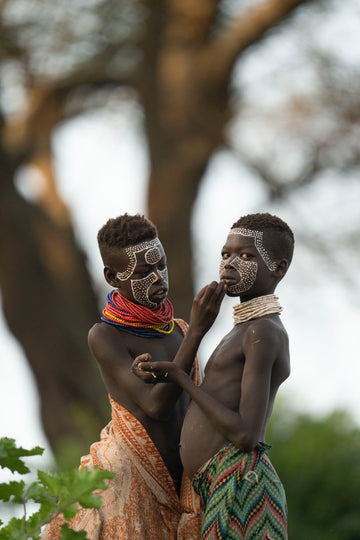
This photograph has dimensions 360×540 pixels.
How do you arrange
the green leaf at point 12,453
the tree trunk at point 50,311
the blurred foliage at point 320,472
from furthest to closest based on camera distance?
the tree trunk at point 50,311, the blurred foliage at point 320,472, the green leaf at point 12,453

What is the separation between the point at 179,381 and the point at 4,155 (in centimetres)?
646

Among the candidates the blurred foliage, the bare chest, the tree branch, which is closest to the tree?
the tree branch

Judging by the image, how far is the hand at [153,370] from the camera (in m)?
3.23

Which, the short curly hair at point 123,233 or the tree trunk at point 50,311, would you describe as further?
the tree trunk at point 50,311

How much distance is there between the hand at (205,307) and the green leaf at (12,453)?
88 centimetres

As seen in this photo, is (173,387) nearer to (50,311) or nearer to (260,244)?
(260,244)

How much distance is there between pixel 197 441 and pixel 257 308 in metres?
0.54

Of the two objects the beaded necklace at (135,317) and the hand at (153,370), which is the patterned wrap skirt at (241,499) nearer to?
the hand at (153,370)

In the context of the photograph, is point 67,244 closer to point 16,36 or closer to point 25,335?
point 25,335

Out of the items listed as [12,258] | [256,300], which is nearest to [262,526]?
[256,300]

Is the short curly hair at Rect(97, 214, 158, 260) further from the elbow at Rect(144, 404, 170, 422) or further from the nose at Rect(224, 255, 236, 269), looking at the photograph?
the elbow at Rect(144, 404, 170, 422)

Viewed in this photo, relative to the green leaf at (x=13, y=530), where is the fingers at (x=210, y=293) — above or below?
above

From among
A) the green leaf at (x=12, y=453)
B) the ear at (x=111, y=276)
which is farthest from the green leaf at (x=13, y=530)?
the ear at (x=111, y=276)

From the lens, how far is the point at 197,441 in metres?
3.34
